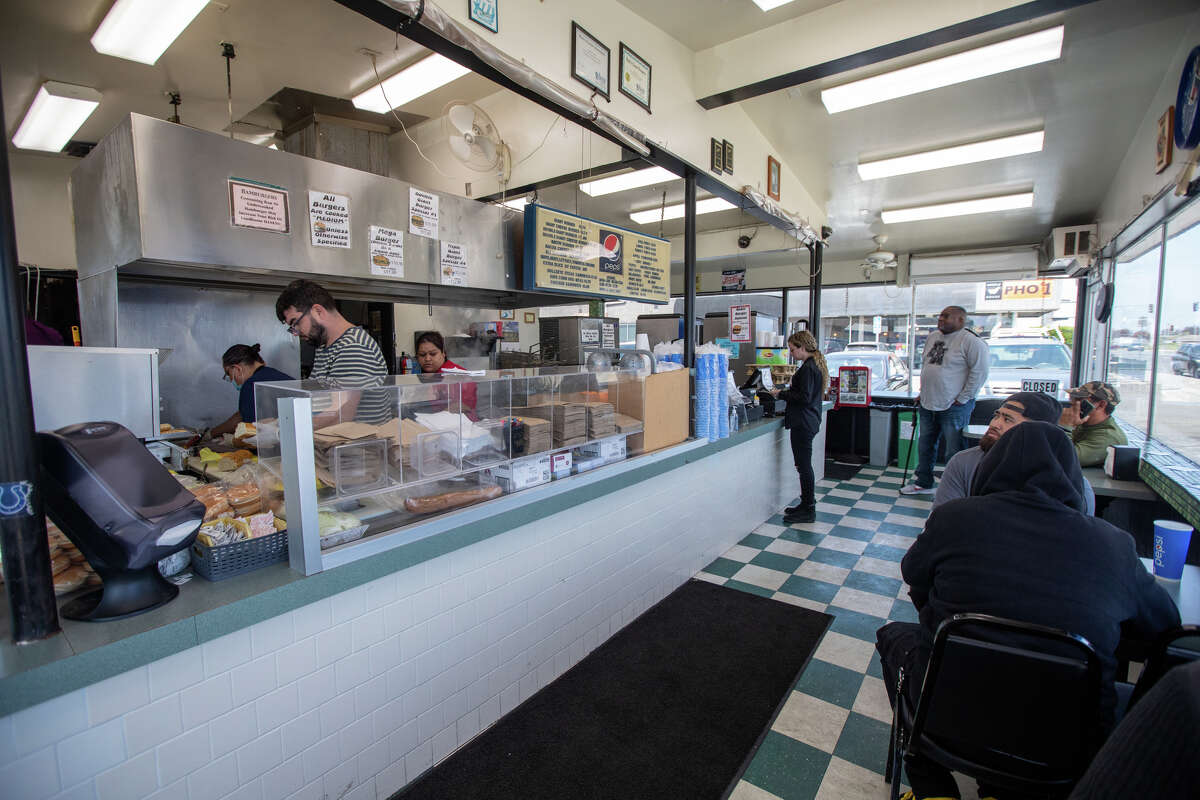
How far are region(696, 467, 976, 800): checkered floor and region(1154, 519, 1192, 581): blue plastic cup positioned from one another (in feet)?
3.55

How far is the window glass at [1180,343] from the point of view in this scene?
325cm

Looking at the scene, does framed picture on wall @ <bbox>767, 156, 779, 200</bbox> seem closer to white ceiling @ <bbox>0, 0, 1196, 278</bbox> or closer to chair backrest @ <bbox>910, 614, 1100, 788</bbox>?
white ceiling @ <bbox>0, 0, 1196, 278</bbox>

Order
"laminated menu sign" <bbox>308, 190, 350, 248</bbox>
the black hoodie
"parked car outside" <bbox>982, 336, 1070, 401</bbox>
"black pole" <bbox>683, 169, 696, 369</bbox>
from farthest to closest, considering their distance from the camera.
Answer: "parked car outside" <bbox>982, 336, 1070, 401</bbox>
"black pole" <bbox>683, 169, 696, 369</bbox>
"laminated menu sign" <bbox>308, 190, 350, 248</bbox>
the black hoodie

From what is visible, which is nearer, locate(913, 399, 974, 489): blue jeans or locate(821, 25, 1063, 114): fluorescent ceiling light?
locate(821, 25, 1063, 114): fluorescent ceiling light

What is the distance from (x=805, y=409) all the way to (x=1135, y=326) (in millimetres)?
2920

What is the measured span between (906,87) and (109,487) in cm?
469

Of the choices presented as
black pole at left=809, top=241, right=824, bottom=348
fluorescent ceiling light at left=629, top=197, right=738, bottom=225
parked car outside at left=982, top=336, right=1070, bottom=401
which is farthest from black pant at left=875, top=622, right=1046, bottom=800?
parked car outside at left=982, top=336, right=1070, bottom=401

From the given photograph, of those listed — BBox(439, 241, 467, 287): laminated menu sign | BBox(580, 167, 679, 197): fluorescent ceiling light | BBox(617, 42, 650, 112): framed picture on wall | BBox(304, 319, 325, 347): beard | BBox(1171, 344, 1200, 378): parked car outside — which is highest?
BBox(580, 167, 679, 197): fluorescent ceiling light

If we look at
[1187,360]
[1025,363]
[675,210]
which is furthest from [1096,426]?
[1025,363]

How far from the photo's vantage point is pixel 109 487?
1.26 metres

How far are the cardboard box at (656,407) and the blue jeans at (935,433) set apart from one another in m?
3.63

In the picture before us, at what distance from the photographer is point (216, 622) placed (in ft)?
4.61

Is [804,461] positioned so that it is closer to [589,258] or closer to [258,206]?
[589,258]

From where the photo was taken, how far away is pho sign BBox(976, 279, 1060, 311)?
29.6 feet
